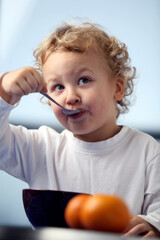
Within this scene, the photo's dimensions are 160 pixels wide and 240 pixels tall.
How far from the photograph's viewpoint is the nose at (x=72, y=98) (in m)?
1.05

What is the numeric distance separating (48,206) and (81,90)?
1.60 ft

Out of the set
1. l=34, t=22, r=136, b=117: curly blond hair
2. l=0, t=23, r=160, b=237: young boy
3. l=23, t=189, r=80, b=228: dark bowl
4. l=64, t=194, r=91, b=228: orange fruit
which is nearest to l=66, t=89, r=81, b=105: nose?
l=0, t=23, r=160, b=237: young boy

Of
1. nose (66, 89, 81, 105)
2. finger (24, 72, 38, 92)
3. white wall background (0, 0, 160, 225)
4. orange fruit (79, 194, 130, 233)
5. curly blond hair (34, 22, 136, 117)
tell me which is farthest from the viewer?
white wall background (0, 0, 160, 225)

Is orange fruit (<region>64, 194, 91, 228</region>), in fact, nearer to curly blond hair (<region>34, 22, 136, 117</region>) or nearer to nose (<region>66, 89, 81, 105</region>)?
nose (<region>66, 89, 81, 105</region>)

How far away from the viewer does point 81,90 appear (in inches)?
42.5

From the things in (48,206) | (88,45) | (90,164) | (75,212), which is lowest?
(90,164)

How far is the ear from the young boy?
43 mm

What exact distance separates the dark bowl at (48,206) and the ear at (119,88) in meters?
0.66

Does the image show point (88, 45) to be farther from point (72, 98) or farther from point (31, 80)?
point (31, 80)

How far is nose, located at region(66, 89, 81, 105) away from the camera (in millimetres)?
1051

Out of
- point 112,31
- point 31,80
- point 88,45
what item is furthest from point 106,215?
point 112,31

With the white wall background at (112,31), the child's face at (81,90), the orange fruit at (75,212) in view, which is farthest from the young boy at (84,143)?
the white wall background at (112,31)

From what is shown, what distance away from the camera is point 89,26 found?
4.48ft

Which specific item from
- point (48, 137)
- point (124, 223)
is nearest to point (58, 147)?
point (48, 137)
